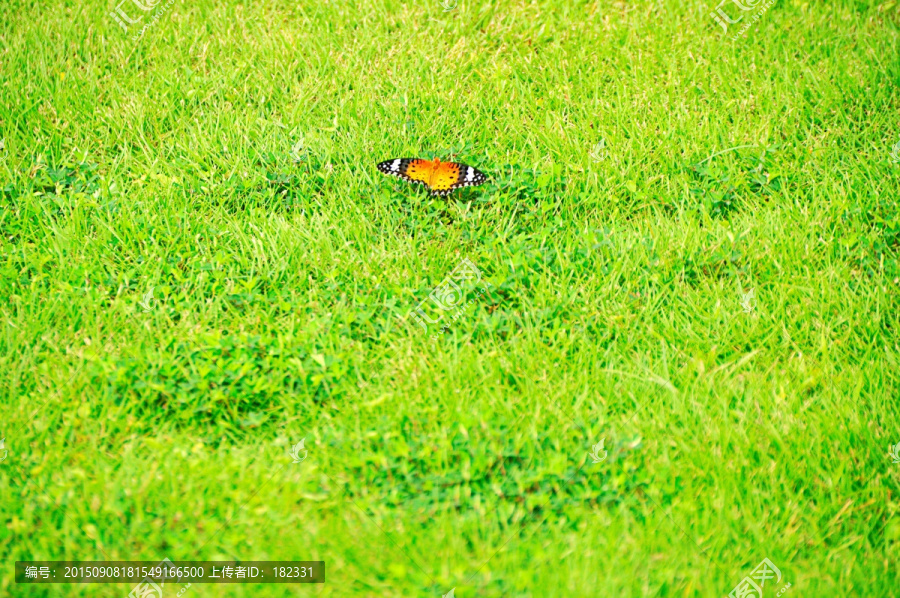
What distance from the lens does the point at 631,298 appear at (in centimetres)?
421

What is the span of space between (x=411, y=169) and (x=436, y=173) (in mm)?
180

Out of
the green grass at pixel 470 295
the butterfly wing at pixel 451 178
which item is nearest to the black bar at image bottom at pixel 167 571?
the green grass at pixel 470 295

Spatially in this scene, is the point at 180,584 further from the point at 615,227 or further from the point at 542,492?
the point at 615,227

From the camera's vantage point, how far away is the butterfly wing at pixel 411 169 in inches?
182

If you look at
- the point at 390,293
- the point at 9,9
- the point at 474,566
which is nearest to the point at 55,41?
the point at 9,9

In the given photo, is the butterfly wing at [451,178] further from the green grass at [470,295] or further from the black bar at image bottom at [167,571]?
the black bar at image bottom at [167,571]

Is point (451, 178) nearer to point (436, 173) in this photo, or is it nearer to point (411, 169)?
point (436, 173)

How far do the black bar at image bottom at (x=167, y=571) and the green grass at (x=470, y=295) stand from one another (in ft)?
0.15

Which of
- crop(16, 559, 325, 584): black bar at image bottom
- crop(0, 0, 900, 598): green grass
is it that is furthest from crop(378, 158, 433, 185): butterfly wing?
crop(16, 559, 325, 584): black bar at image bottom

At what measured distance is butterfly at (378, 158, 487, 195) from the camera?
15.1 ft

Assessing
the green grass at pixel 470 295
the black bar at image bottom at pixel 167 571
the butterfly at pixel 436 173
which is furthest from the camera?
the butterfly at pixel 436 173

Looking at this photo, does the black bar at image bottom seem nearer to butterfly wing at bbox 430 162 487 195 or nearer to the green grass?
the green grass

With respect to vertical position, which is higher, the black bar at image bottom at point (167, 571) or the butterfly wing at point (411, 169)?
the butterfly wing at point (411, 169)

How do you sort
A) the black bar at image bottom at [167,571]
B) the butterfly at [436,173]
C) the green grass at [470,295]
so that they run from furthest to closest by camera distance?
the butterfly at [436,173]
the green grass at [470,295]
the black bar at image bottom at [167,571]
